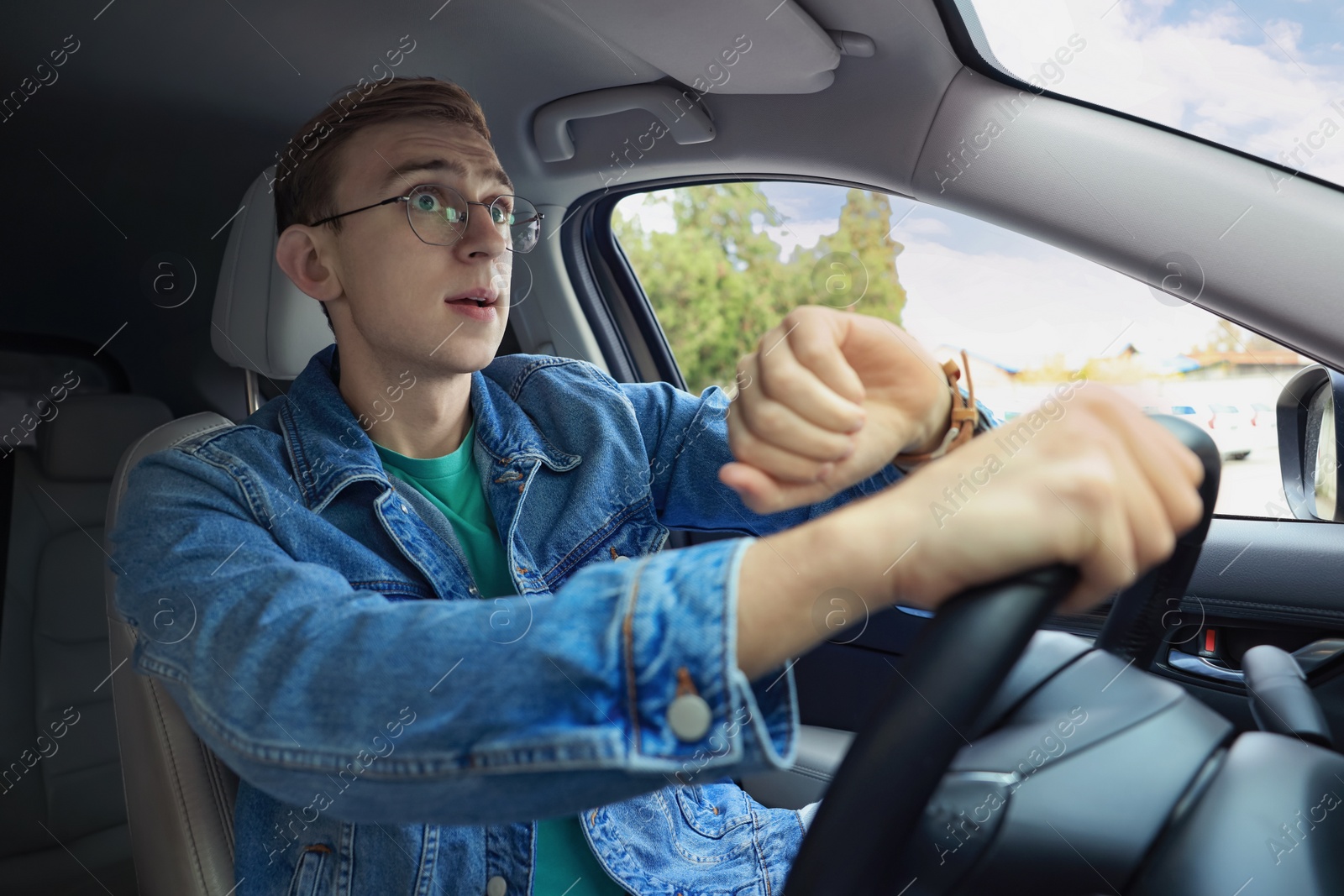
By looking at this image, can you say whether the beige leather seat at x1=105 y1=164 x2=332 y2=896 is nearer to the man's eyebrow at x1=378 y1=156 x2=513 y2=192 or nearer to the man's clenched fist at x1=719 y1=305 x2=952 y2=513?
the man's eyebrow at x1=378 y1=156 x2=513 y2=192

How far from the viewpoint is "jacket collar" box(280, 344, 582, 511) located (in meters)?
1.03

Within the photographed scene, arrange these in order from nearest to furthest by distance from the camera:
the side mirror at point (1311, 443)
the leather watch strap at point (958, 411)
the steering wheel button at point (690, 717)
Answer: the steering wheel button at point (690, 717), the leather watch strap at point (958, 411), the side mirror at point (1311, 443)

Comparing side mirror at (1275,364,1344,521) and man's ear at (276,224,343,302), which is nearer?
side mirror at (1275,364,1344,521)

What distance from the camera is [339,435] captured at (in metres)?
1.10

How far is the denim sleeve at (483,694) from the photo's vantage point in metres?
0.48

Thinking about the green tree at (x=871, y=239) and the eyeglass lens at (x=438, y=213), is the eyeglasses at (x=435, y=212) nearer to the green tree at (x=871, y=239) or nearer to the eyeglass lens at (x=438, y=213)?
the eyeglass lens at (x=438, y=213)

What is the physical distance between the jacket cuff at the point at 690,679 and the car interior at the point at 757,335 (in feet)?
0.23

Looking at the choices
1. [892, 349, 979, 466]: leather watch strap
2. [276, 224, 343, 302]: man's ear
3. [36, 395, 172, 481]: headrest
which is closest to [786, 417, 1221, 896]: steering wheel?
[892, 349, 979, 466]: leather watch strap

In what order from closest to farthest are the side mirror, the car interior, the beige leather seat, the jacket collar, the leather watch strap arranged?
the car interior
the leather watch strap
the beige leather seat
the jacket collar
the side mirror

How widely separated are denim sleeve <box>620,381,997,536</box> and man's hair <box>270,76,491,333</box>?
1.62 feet

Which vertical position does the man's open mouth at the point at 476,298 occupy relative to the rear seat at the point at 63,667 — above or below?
above

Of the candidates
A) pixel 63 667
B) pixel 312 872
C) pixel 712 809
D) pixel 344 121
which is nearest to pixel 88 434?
pixel 63 667

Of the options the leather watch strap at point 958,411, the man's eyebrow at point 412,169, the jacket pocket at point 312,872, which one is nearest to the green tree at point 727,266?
the leather watch strap at point 958,411

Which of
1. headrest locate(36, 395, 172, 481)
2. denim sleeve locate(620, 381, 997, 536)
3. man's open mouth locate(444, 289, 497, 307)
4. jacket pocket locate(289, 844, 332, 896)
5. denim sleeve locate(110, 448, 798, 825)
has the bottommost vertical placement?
jacket pocket locate(289, 844, 332, 896)
